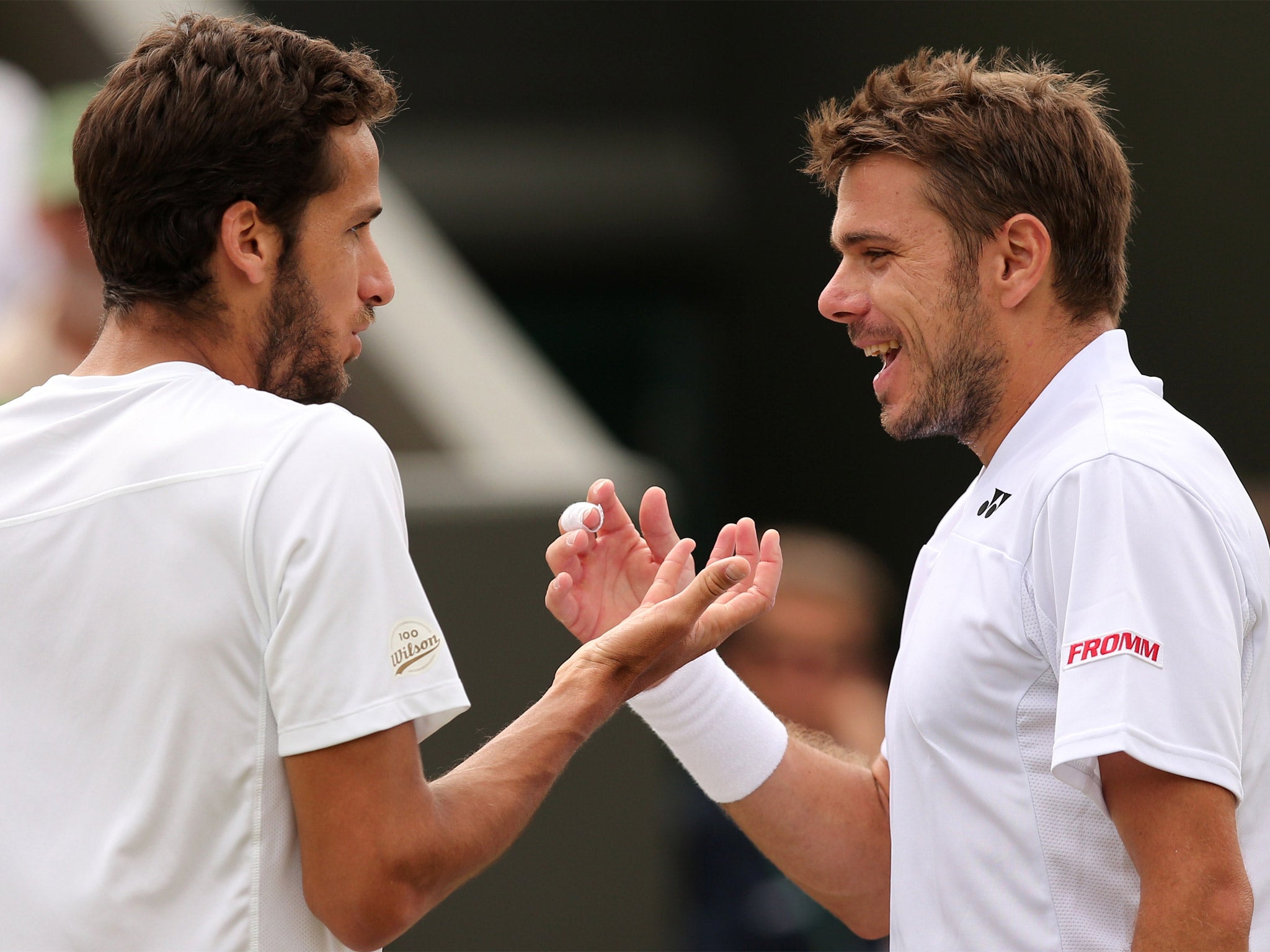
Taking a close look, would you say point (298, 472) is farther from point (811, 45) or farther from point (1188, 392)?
point (811, 45)

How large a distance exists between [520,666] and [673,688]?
1.43 meters

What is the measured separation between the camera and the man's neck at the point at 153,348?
1.93 m

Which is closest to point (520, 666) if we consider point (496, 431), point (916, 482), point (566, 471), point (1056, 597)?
point (566, 471)

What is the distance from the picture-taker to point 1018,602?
2.09 meters

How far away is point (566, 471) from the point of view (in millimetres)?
4449

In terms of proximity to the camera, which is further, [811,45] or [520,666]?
[811,45]

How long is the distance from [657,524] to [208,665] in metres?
1.10

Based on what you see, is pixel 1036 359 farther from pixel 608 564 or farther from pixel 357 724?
pixel 357 724

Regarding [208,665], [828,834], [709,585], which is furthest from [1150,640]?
[208,665]

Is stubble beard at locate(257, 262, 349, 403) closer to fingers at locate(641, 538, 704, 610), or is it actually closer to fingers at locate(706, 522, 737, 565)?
fingers at locate(641, 538, 704, 610)

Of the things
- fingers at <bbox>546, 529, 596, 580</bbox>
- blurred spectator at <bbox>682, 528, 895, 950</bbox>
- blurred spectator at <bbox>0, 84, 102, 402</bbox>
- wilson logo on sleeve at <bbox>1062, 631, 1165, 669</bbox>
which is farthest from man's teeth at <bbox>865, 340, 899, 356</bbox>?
blurred spectator at <bbox>0, 84, 102, 402</bbox>

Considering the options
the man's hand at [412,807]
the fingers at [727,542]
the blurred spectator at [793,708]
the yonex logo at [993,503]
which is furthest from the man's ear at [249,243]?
the blurred spectator at [793,708]

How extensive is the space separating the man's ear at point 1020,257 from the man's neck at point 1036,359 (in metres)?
0.07

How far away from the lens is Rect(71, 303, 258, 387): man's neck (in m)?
1.93
